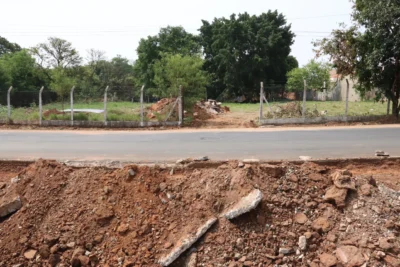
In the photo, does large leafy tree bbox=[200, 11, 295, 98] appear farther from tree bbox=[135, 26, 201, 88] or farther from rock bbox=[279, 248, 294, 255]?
rock bbox=[279, 248, 294, 255]

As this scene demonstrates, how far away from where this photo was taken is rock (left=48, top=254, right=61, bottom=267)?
4.71 m

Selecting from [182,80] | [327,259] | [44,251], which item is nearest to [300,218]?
[327,259]

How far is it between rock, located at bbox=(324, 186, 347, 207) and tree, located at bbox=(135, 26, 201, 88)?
37.9 meters

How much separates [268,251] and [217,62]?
3618 centimetres

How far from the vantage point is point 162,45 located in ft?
138

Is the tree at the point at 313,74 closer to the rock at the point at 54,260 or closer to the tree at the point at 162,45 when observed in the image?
the tree at the point at 162,45

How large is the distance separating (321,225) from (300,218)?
280 mm

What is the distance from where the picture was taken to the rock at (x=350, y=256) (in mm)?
4234

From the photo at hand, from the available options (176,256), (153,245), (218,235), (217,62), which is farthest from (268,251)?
(217,62)

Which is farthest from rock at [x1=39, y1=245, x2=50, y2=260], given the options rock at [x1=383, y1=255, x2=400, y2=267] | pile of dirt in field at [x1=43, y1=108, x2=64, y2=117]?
pile of dirt in field at [x1=43, y1=108, x2=64, y2=117]

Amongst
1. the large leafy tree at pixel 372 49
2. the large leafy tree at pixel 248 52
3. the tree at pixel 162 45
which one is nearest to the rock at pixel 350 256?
the large leafy tree at pixel 372 49

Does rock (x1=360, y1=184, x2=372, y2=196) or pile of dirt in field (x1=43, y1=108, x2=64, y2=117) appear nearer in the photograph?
rock (x1=360, y1=184, x2=372, y2=196)

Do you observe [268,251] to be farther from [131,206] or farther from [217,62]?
[217,62]

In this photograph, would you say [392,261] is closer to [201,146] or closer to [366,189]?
[366,189]
